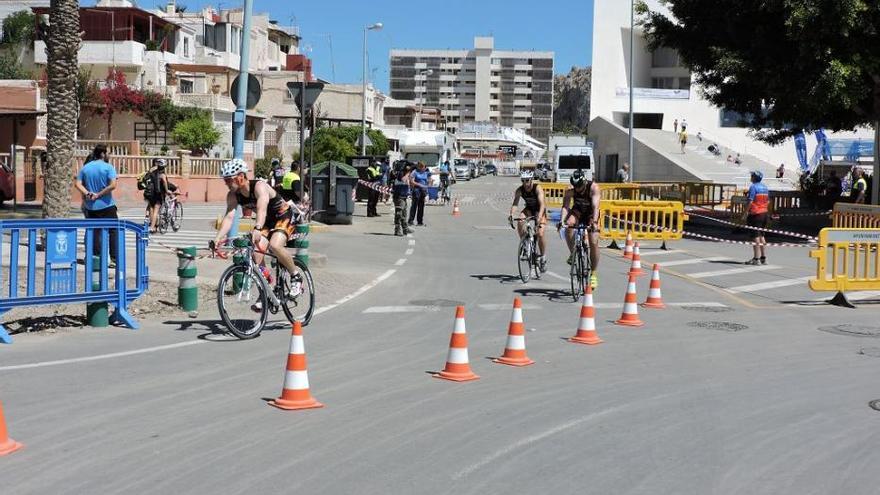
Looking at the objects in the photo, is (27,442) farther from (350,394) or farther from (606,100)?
(606,100)

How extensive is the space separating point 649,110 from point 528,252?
7596 centimetres

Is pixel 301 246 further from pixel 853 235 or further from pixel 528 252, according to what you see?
pixel 853 235

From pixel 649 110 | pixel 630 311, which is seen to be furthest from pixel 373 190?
pixel 649 110

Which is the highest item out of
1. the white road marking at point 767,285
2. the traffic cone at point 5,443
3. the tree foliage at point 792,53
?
the tree foliage at point 792,53

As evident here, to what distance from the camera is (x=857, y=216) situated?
74.4 feet

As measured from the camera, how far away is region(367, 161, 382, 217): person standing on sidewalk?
31875 millimetres

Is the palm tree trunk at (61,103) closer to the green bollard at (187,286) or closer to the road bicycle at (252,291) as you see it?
the green bollard at (187,286)

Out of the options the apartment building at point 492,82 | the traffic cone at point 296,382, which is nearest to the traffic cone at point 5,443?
the traffic cone at point 296,382

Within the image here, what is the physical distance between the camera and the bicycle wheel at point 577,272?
13484mm

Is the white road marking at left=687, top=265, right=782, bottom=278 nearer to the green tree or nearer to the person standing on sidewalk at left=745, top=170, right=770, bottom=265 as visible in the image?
the person standing on sidewalk at left=745, top=170, right=770, bottom=265

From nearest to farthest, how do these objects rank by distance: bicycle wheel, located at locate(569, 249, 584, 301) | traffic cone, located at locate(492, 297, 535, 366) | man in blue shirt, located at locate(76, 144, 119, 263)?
1. traffic cone, located at locate(492, 297, 535, 366)
2. bicycle wheel, located at locate(569, 249, 584, 301)
3. man in blue shirt, located at locate(76, 144, 119, 263)

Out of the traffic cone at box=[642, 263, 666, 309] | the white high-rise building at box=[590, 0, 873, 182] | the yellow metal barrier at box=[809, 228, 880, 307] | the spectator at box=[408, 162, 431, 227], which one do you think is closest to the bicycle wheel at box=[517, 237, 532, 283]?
the traffic cone at box=[642, 263, 666, 309]

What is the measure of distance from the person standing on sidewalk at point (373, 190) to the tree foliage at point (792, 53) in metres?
11.2

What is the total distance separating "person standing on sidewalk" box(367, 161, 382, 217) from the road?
746 inches
